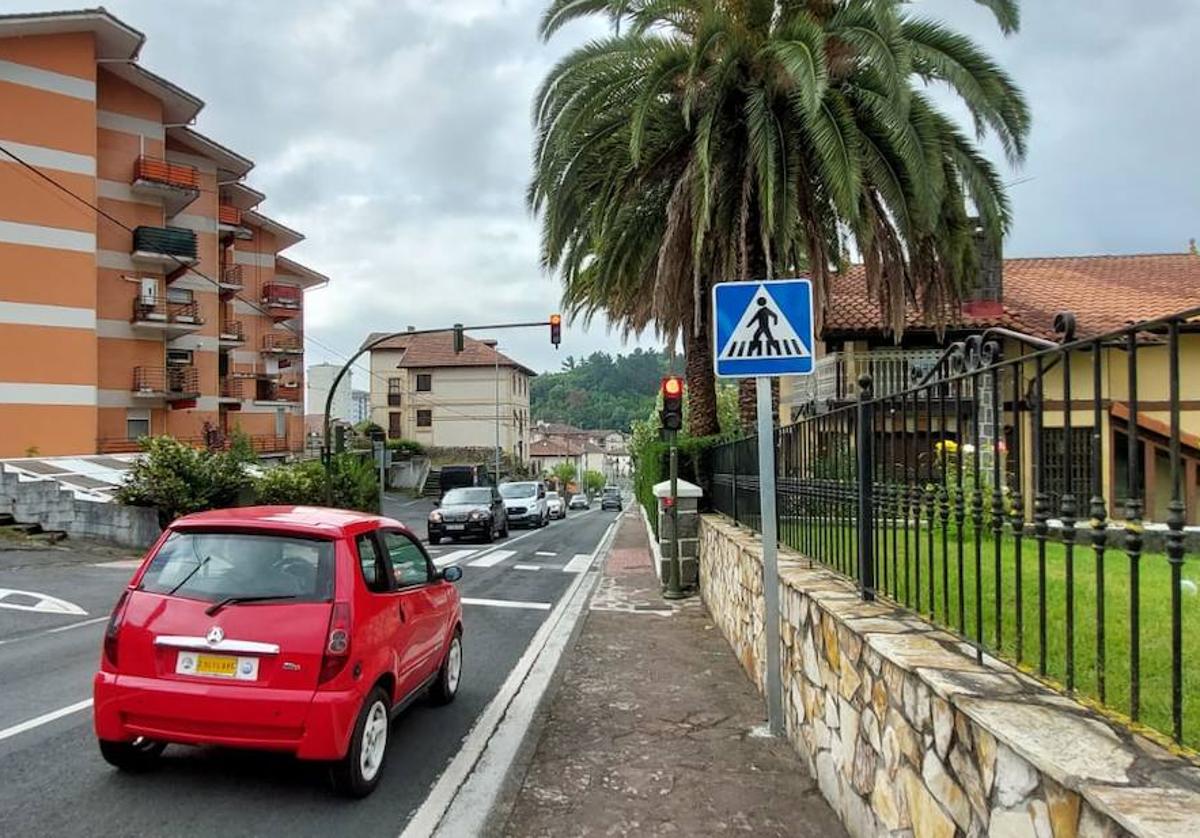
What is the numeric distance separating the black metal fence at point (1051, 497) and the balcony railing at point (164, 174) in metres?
34.7

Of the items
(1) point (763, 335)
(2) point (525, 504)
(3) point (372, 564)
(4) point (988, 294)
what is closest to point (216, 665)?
(3) point (372, 564)

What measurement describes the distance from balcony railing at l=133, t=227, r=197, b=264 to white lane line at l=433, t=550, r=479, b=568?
21051mm

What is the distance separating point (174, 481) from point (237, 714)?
729 inches

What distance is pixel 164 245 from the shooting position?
34.0 metres

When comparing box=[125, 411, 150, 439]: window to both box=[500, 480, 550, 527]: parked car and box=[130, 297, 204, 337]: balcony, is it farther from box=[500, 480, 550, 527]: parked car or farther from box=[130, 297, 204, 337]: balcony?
box=[500, 480, 550, 527]: parked car

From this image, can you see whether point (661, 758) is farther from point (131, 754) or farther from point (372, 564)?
point (131, 754)

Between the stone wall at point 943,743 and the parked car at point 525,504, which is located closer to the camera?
the stone wall at point 943,743

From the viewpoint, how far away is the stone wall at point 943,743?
211cm

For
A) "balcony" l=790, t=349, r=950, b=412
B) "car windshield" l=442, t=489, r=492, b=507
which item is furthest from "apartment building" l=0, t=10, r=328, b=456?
"balcony" l=790, t=349, r=950, b=412

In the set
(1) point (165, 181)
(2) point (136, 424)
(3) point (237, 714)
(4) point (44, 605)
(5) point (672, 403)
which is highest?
(1) point (165, 181)

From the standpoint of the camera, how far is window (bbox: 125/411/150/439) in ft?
113

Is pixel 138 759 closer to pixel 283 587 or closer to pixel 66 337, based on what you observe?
pixel 283 587

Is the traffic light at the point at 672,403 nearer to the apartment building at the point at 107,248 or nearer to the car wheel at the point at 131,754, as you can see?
the car wheel at the point at 131,754

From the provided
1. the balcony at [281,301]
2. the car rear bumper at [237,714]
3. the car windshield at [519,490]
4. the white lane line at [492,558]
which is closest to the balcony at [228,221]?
the balcony at [281,301]
